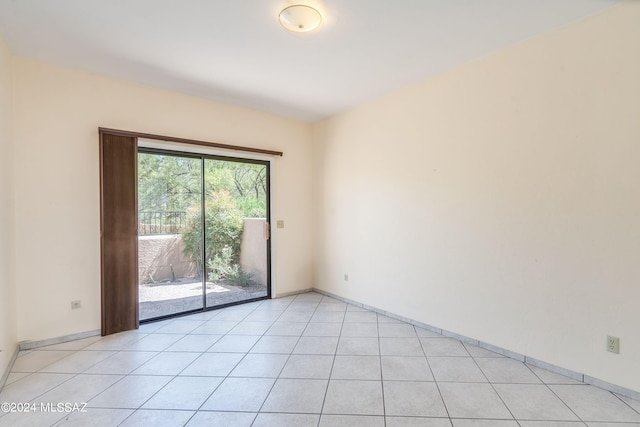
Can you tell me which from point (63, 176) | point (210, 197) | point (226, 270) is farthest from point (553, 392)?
point (63, 176)

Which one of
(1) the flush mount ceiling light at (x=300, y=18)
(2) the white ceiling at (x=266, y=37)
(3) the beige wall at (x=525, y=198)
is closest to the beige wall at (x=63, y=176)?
(2) the white ceiling at (x=266, y=37)

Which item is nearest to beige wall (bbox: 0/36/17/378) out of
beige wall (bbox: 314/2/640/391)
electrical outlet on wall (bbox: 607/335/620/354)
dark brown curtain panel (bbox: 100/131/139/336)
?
dark brown curtain panel (bbox: 100/131/139/336)

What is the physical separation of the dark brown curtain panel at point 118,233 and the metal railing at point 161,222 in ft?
0.65

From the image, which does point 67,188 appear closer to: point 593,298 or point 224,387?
point 224,387

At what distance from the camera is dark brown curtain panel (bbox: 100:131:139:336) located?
3156mm

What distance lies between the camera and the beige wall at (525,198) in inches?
83.7

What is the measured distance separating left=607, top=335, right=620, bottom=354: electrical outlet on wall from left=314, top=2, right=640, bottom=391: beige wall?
0.13 ft

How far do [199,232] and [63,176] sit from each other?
1.51 m

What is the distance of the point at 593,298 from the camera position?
2.23 meters

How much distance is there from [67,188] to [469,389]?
4087 millimetres

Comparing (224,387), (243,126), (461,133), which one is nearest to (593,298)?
(461,133)

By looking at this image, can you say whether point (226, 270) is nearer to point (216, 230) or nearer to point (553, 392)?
point (216, 230)

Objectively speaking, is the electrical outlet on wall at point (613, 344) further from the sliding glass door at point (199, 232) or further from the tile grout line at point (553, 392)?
the sliding glass door at point (199, 232)

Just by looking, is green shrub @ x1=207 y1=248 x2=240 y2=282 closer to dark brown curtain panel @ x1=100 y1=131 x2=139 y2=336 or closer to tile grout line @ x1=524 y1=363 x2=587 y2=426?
dark brown curtain panel @ x1=100 y1=131 x2=139 y2=336
